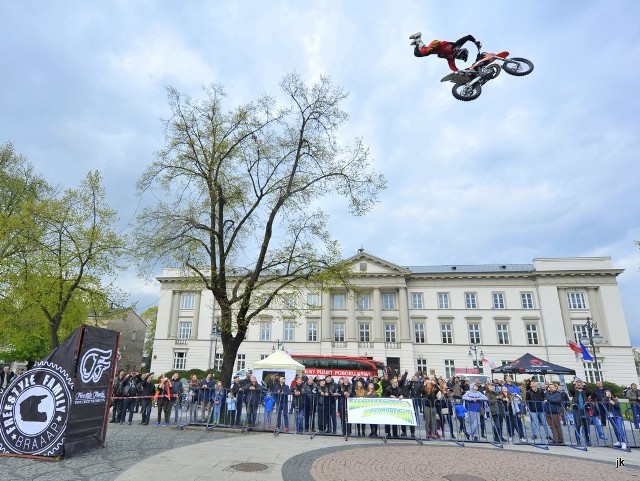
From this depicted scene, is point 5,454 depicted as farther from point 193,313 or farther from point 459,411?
point 193,313

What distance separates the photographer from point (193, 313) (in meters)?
51.8

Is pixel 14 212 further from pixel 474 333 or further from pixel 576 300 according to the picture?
pixel 576 300

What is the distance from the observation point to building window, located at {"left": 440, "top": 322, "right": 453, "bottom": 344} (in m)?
47.6

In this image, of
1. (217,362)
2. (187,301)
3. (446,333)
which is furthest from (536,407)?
(187,301)

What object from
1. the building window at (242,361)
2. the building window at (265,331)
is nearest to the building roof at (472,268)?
the building window at (265,331)

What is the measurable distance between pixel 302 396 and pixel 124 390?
745cm

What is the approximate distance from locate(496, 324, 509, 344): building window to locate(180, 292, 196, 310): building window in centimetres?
3734

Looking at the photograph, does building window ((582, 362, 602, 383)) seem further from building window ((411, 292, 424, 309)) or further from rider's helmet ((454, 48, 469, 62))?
rider's helmet ((454, 48, 469, 62))

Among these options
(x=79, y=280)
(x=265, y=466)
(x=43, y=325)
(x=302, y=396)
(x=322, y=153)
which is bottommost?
(x=265, y=466)

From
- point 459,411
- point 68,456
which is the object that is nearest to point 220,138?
point 68,456

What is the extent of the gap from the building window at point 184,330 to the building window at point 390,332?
960 inches

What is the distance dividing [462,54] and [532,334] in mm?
44566

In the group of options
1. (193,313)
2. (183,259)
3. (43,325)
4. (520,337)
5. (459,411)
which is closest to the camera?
(459,411)

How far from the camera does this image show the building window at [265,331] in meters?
49.9
